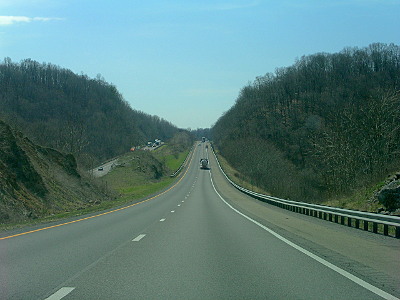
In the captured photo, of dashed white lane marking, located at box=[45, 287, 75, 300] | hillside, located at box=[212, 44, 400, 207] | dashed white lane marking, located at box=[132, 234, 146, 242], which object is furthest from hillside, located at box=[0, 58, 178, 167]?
dashed white lane marking, located at box=[45, 287, 75, 300]

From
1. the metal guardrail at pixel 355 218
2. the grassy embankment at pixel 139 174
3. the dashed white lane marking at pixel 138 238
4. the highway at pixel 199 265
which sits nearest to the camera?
the highway at pixel 199 265

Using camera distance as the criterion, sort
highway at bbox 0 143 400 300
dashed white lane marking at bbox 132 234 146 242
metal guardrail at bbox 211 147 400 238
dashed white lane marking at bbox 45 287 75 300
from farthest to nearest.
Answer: metal guardrail at bbox 211 147 400 238 < dashed white lane marking at bbox 132 234 146 242 < highway at bbox 0 143 400 300 < dashed white lane marking at bbox 45 287 75 300

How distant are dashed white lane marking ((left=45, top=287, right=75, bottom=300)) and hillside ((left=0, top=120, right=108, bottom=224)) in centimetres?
1751

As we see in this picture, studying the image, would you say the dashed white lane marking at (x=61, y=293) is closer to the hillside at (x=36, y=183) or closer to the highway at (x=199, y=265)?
the highway at (x=199, y=265)

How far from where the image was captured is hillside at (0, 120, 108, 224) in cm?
2822

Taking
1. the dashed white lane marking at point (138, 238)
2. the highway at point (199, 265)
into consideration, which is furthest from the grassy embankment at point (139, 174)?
the highway at point (199, 265)

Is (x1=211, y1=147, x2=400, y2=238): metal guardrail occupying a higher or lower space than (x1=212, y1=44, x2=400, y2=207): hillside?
lower

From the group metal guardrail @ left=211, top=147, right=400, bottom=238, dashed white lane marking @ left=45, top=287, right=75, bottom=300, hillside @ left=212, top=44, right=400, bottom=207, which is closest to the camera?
dashed white lane marking @ left=45, top=287, right=75, bottom=300

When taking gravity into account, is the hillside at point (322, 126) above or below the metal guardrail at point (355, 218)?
above

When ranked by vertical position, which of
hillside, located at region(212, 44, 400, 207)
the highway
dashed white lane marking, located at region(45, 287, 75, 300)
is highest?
hillside, located at region(212, 44, 400, 207)

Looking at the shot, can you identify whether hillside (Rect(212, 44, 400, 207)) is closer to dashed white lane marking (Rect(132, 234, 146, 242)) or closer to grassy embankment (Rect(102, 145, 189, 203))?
grassy embankment (Rect(102, 145, 189, 203))

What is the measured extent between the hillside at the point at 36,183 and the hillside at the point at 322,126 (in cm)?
→ 2253

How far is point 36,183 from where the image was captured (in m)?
35.6

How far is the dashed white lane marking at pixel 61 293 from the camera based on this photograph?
716 centimetres
